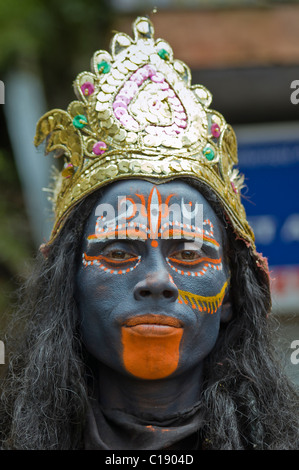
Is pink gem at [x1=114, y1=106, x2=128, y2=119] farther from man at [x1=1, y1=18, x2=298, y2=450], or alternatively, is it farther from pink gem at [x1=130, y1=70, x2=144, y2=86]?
pink gem at [x1=130, y1=70, x2=144, y2=86]

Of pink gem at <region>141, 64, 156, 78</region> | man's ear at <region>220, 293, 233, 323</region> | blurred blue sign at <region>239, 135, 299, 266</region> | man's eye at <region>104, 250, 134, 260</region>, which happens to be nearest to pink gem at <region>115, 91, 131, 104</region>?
pink gem at <region>141, 64, 156, 78</region>

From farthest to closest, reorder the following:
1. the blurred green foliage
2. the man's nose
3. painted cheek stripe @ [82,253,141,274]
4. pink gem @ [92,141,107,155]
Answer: the blurred green foliage
pink gem @ [92,141,107,155]
painted cheek stripe @ [82,253,141,274]
the man's nose

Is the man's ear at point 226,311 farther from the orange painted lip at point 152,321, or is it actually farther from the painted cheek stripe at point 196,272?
the orange painted lip at point 152,321

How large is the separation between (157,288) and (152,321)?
108 mm

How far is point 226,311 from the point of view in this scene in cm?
269

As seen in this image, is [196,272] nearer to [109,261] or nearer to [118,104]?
[109,261]

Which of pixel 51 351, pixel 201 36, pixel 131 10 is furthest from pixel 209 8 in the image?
pixel 51 351

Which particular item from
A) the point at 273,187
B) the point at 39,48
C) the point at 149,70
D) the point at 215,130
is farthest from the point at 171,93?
the point at 273,187

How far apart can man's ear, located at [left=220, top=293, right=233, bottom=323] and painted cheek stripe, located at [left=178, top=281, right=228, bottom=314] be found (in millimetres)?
148

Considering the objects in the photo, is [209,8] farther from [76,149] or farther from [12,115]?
[76,149]

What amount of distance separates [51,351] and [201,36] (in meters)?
3.35

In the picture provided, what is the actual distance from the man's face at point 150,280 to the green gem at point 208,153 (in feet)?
0.55

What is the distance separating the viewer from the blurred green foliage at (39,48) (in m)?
5.41

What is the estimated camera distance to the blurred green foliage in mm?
5406
